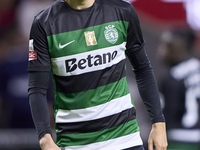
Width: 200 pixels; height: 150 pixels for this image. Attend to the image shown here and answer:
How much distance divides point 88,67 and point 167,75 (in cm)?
284

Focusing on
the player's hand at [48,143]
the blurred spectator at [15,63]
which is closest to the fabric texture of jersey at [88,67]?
the player's hand at [48,143]

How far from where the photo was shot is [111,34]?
2.72 m

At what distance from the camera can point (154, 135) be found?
8.99ft

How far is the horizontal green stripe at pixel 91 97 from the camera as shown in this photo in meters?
2.67

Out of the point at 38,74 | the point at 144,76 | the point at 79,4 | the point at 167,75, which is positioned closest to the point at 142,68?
the point at 144,76

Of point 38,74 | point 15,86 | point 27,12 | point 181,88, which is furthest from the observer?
point 27,12

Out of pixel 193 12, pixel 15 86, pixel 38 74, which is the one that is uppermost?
pixel 38 74

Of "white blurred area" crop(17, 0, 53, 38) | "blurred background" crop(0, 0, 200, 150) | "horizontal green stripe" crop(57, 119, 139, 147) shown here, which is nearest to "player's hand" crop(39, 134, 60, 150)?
"horizontal green stripe" crop(57, 119, 139, 147)

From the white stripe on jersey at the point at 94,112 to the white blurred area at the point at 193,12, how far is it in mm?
2802

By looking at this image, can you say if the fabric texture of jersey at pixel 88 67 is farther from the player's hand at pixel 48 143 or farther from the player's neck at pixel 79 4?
the player's hand at pixel 48 143

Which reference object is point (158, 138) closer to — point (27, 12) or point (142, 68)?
point (142, 68)

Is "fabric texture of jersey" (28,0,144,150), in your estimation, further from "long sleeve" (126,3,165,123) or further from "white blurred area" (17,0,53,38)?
"white blurred area" (17,0,53,38)

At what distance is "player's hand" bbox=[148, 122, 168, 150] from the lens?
269cm

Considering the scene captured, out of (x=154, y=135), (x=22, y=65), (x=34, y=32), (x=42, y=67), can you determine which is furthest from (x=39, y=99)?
(x=22, y=65)
